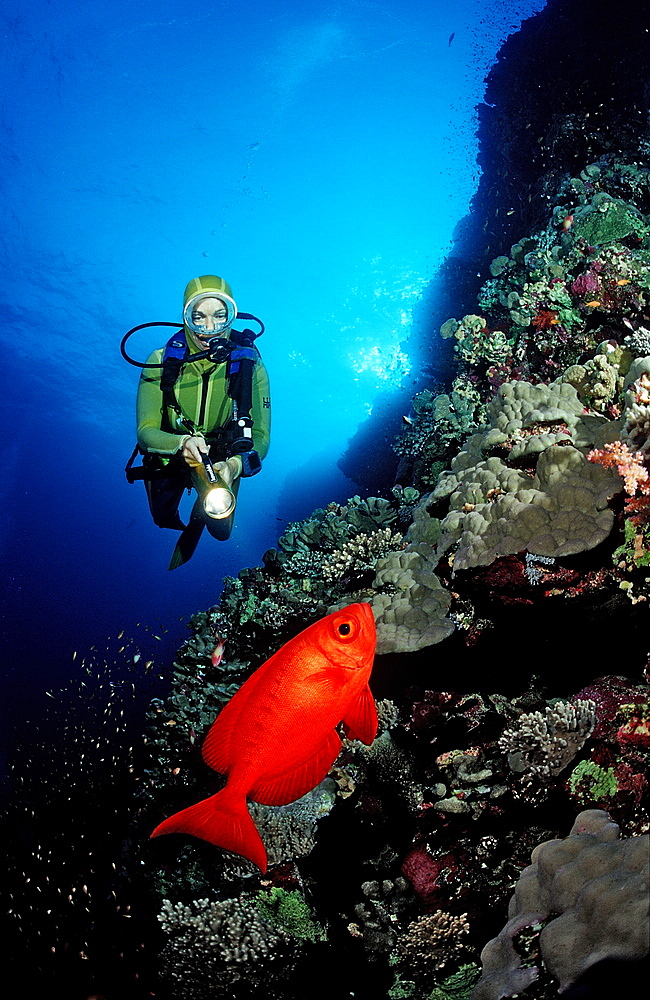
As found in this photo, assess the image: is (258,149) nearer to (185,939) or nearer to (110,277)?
(110,277)

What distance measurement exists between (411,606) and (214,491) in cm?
283

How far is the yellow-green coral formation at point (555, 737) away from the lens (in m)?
2.61

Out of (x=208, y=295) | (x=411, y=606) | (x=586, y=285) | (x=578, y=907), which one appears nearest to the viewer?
(x=578, y=907)

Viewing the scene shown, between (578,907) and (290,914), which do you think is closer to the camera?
(578,907)

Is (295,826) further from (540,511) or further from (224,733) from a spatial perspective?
(540,511)

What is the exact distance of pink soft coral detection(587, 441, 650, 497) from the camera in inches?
94.7

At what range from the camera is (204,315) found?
250 inches

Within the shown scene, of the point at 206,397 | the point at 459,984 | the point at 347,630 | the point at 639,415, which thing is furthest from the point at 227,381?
the point at 459,984

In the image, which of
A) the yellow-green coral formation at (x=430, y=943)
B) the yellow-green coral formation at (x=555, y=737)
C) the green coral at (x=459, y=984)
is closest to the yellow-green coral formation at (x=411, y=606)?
the yellow-green coral formation at (x=555, y=737)

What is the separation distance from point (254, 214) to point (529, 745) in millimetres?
48866

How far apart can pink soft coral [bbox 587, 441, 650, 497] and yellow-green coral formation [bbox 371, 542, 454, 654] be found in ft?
4.68

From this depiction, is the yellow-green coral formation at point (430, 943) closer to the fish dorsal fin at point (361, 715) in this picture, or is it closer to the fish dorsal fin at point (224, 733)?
the fish dorsal fin at point (361, 715)

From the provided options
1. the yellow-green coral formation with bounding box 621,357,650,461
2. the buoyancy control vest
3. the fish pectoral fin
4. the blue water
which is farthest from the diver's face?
the blue water

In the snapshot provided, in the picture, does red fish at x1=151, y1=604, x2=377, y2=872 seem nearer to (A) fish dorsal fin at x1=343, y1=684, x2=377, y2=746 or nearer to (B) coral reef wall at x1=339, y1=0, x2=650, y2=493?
(A) fish dorsal fin at x1=343, y1=684, x2=377, y2=746
